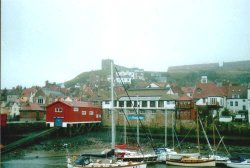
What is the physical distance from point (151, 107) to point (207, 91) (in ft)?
31.6

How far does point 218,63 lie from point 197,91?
2152 inches

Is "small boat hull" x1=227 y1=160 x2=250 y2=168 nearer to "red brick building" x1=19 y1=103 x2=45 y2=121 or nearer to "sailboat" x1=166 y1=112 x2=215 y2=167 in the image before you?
"sailboat" x1=166 y1=112 x2=215 y2=167

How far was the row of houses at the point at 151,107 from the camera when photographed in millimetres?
42625

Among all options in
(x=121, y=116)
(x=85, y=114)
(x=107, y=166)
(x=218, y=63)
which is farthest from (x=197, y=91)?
(x=218, y=63)

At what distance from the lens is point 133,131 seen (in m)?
43.4

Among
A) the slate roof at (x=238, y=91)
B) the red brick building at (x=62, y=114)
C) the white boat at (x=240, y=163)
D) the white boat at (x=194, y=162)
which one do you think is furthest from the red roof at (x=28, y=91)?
the white boat at (x=240, y=163)

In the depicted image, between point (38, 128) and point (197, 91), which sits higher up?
point (197, 91)

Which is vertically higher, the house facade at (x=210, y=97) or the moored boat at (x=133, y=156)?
the house facade at (x=210, y=97)

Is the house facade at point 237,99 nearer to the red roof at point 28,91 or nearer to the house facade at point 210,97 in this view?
the house facade at point 210,97

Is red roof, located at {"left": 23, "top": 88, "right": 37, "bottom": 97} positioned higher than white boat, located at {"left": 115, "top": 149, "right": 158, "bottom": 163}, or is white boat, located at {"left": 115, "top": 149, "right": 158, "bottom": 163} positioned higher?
red roof, located at {"left": 23, "top": 88, "right": 37, "bottom": 97}

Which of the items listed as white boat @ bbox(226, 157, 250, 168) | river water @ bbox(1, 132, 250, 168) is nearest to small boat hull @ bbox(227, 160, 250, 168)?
white boat @ bbox(226, 157, 250, 168)

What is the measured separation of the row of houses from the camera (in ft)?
140

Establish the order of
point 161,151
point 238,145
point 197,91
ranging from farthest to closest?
1. point 197,91
2. point 238,145
3. point 161,151

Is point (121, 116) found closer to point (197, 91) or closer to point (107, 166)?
point (197, 91)
